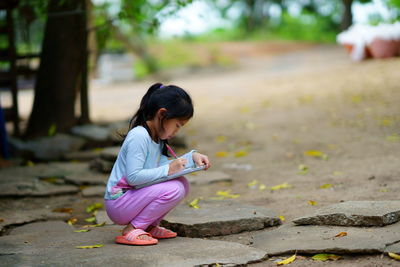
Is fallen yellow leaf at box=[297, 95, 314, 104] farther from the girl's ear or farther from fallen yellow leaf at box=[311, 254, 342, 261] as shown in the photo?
fallen yellow leaf at box=[311, 254, 342, 261]

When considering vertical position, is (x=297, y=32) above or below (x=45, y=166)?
above

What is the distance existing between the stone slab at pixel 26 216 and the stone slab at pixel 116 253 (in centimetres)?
62

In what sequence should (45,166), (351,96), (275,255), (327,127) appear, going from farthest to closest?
(351,96), (327,127), (45,166), (275,255)

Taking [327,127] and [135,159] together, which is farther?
[327,127]

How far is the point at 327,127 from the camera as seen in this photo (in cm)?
831

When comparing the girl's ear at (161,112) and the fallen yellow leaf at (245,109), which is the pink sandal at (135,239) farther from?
the fallen yellow leaf at (245,109)

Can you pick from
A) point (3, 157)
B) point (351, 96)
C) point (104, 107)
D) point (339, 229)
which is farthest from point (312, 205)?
point (104, 107)

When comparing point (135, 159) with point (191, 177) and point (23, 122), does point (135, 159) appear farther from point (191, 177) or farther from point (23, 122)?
point (23, 122)

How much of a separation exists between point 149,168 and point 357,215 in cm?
130

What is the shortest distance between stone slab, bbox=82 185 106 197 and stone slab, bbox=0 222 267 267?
5.23ft

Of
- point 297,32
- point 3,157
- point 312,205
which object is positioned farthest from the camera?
point 297,32

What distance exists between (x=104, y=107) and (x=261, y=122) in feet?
15.2

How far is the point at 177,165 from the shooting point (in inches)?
147

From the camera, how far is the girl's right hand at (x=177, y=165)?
3730mm
